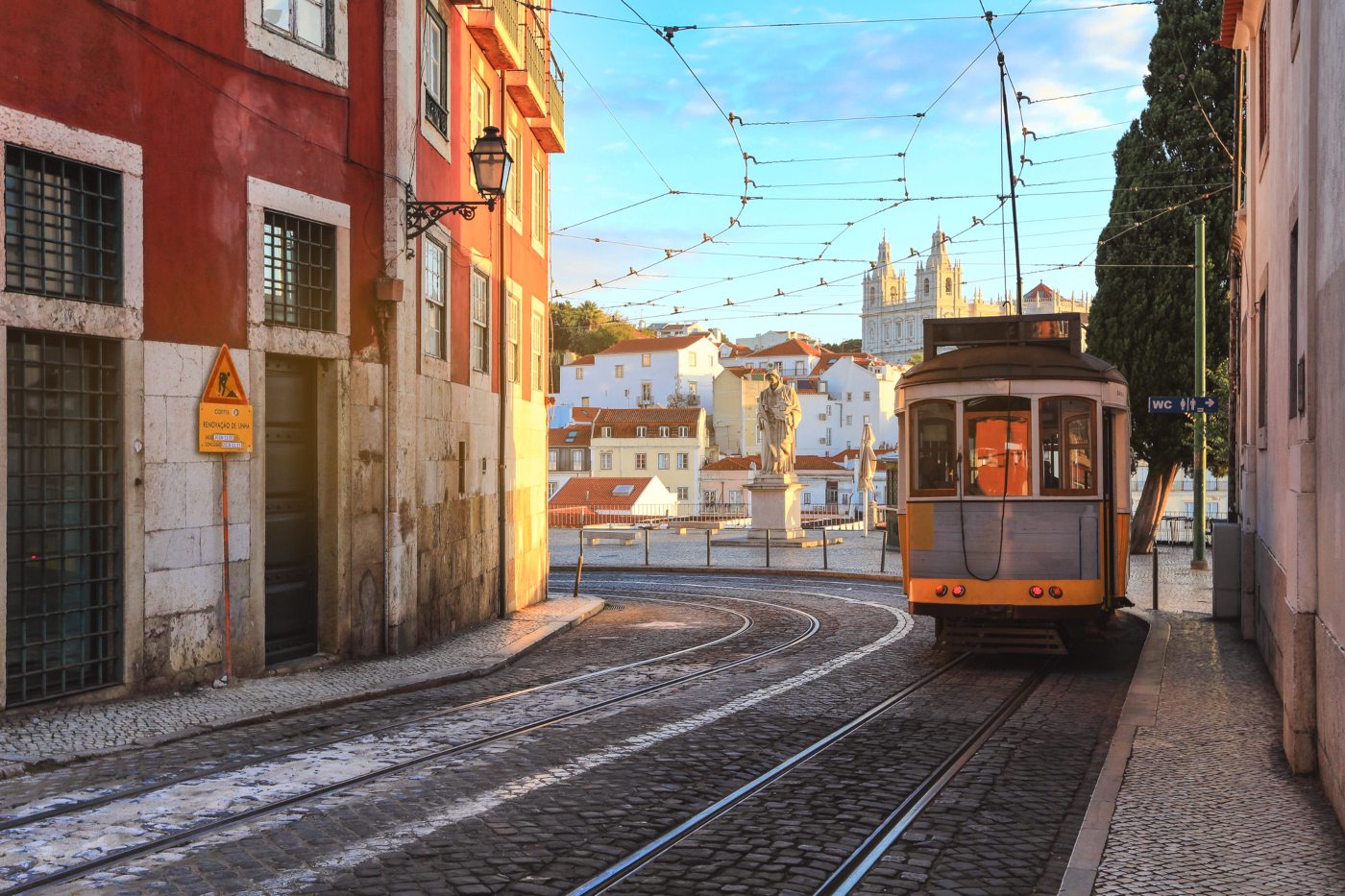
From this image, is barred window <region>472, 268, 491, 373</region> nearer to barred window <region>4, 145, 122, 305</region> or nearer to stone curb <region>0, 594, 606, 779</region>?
stone curb <region>0, 594, 606, 779</region>

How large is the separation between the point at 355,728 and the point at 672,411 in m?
71.6

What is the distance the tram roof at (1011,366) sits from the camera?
40.2 feet

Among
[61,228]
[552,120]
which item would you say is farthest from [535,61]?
[61,228]

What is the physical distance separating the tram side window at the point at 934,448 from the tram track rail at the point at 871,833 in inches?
93.9

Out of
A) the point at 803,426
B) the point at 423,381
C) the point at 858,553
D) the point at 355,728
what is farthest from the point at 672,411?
the point at 355,728

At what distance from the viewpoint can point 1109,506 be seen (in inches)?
482

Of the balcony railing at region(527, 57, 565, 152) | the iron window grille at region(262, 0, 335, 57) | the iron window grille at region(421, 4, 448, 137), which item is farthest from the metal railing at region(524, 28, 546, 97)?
the iron window grille at region(262, 0, 335, 57)

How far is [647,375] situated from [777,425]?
65.5m

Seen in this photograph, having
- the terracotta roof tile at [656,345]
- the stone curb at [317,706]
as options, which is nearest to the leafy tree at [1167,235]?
the stone curb at [317,706]

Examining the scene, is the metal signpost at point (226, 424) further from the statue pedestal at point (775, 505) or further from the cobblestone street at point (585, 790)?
the statue pedestal at point (775, 505)

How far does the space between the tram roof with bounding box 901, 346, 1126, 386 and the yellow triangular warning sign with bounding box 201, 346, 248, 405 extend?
6.17 metres

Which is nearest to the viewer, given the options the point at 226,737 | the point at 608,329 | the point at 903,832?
the point at 903,832

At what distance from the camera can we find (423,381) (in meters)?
14.2

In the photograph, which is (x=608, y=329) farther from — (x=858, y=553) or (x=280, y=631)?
(x=280, y=631)
